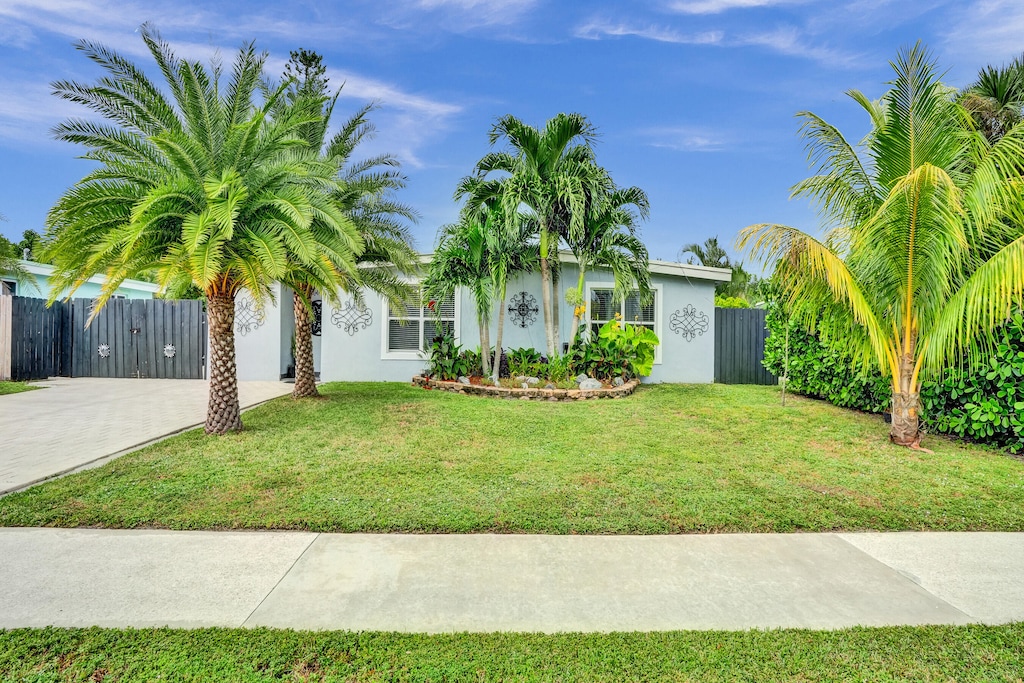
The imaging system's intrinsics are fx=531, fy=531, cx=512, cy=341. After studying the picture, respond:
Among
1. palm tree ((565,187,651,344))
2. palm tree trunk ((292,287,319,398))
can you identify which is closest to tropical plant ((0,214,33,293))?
palm tree trunk ((292,287,319,398))

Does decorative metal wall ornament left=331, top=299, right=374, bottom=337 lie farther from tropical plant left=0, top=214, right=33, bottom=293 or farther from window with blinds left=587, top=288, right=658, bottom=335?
tropical plant left=0, top=214, right=33, bottom=293

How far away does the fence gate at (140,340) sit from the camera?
13.7m

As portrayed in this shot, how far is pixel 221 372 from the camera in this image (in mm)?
7047

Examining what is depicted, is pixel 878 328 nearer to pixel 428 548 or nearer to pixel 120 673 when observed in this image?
pixel 428 548

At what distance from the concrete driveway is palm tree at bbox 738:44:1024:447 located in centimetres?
777

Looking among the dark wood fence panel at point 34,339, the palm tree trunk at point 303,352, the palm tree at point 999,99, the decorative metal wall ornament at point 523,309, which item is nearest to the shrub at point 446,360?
the decorative metal wall ornament at point 523,309

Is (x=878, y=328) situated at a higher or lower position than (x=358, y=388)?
higher

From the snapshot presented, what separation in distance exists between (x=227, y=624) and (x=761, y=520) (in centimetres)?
360

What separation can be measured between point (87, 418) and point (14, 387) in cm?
528

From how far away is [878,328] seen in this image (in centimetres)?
653

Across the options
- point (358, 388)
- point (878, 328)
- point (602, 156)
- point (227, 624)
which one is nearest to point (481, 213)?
point (602, 156)

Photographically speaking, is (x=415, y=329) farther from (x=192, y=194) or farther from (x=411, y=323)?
(x=192, y=194)

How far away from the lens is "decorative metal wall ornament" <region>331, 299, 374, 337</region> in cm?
1256

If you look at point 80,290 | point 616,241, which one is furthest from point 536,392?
point 80,290
